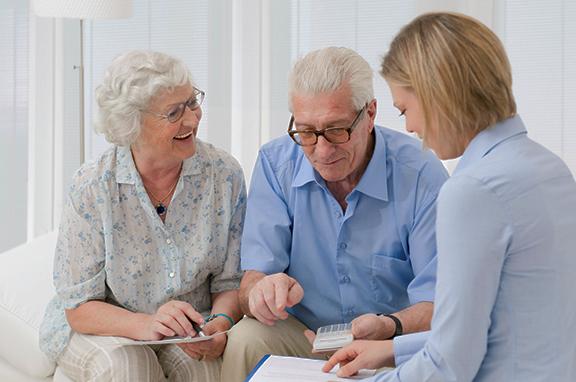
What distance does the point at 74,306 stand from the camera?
2.47 m

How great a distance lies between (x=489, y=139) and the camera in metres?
1.66

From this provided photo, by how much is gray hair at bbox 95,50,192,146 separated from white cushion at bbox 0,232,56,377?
0.61 metres

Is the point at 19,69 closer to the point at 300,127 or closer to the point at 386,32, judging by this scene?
the point at 386,32

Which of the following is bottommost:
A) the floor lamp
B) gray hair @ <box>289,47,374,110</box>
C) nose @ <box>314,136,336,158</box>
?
nose @ <box>314,136,336,158</box>

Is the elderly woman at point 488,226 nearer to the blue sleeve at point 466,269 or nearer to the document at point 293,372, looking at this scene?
the blue sleeve at point 466,269

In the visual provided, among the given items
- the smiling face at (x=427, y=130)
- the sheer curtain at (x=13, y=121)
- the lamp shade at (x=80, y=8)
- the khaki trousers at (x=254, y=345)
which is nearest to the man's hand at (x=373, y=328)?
the khaki trousers at (x=254, y=345)

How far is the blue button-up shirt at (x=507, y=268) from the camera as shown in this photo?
156 cm

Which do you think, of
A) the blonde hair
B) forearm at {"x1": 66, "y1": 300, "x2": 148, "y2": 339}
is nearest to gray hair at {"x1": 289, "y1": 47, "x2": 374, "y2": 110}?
the blonde hair

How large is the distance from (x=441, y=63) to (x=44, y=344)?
1438 millimetres

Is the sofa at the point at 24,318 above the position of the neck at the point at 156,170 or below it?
below

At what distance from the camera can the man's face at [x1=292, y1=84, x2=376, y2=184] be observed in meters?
2.27

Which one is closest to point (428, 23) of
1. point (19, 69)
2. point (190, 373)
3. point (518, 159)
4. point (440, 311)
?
point (518, 159)

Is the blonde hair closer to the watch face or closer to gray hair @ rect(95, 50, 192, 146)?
the watch face

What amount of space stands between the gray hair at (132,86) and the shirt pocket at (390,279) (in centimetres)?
69
